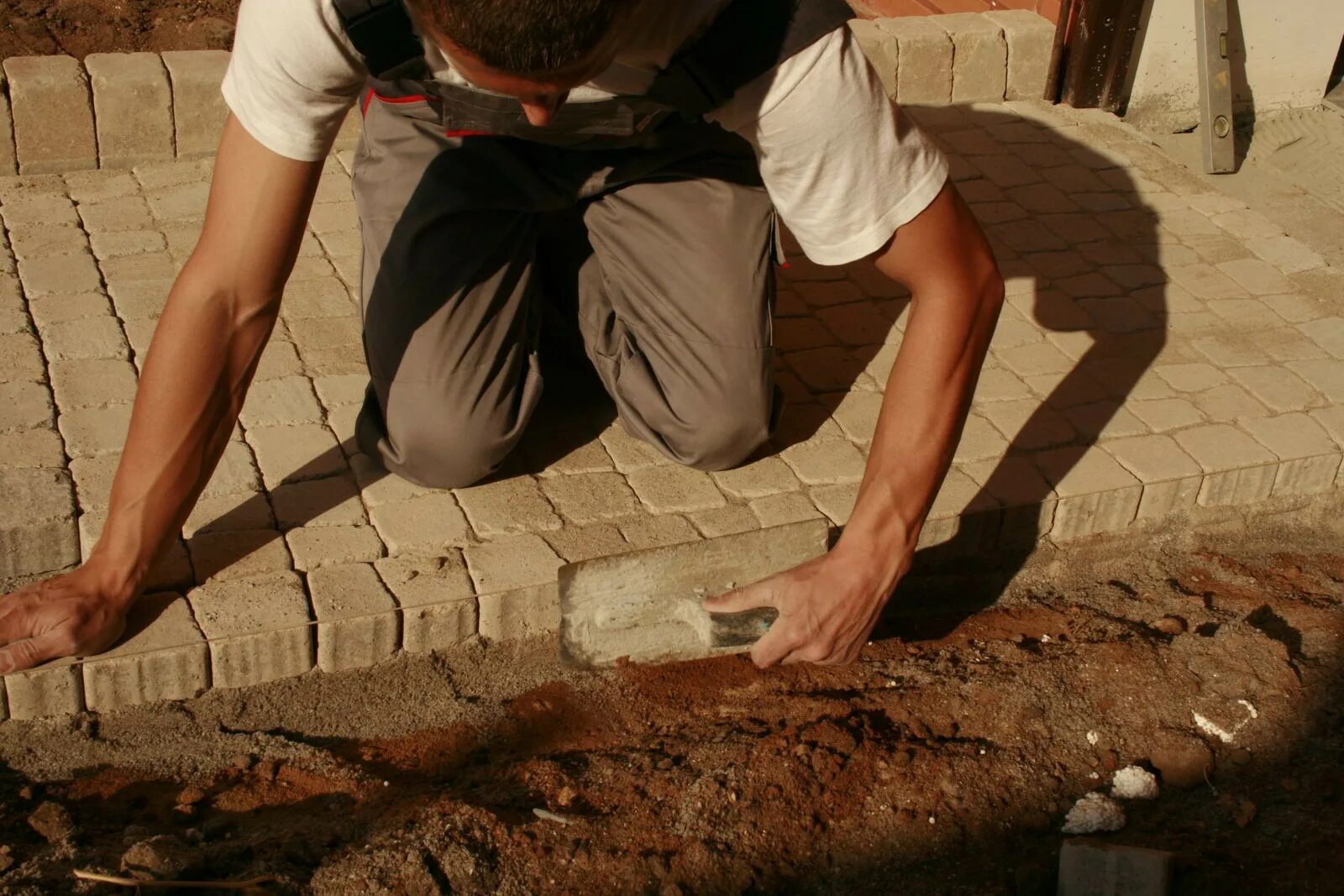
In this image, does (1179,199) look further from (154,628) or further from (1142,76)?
(154,628)

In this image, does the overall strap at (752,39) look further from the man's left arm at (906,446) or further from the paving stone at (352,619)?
the paving stone at (352,619)

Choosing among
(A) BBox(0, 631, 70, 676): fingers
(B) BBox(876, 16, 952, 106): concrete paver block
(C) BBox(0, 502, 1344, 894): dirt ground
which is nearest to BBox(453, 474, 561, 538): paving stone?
(C) BBox(0, 502, 1344, 894): dirt ground

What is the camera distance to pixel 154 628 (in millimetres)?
3078

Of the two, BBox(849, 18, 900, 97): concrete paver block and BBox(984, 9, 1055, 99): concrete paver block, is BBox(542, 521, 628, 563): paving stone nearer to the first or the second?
BBox(849, 18, 900, 97): concrete paver block

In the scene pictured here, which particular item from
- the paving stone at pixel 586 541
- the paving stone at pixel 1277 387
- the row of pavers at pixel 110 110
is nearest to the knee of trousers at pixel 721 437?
the paving stone at pixel 586 541

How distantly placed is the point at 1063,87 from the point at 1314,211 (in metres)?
1.18

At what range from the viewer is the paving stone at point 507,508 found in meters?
3.47

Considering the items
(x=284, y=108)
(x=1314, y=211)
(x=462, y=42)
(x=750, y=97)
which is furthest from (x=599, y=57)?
(x=1314, y=211)

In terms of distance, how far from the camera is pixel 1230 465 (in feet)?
12.7

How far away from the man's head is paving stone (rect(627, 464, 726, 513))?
5.14 ft

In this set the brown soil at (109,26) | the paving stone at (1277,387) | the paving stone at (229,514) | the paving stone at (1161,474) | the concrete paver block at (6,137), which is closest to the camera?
the paving stone at (229,514)

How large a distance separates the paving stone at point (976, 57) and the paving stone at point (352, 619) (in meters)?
3.71

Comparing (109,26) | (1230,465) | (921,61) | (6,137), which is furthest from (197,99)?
(1230,465)

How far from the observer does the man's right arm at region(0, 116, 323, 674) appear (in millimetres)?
2834
